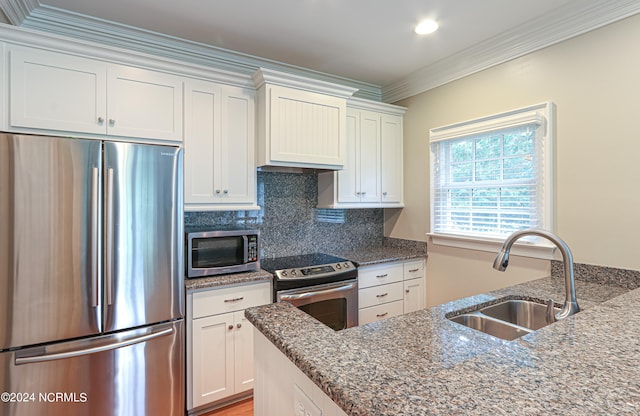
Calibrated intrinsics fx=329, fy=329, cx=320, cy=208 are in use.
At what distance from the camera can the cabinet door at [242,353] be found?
7.38ft

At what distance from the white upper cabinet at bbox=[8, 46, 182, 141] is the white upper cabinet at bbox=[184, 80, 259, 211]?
114 mm

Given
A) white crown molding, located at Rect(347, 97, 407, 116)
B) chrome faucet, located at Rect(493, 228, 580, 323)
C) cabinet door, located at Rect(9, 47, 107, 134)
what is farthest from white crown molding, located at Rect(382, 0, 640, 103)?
cabinet door, located at Rect(9, 47, 107, 134)

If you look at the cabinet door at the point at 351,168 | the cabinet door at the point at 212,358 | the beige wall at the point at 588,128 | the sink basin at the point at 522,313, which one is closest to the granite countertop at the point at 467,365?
the sink basin at the point at 522,313

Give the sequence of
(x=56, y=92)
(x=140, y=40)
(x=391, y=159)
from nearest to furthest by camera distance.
→ (x=56, y=92), (x=140, y=40), (x=391, y=159)

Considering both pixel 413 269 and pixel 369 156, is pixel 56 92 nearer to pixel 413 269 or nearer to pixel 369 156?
pixel 369 156

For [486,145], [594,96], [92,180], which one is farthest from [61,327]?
[594,96]

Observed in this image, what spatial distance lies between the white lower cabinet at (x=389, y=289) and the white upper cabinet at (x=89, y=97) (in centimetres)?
187

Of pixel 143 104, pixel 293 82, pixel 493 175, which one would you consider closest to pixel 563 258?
pixel 493 175

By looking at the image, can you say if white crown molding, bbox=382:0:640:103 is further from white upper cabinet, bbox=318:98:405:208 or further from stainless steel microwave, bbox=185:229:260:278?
stainless steel microwave, bbox=185:229:260:278

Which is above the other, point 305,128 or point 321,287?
point 305,128

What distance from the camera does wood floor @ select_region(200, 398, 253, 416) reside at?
7.26 feet

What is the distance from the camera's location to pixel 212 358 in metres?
2.17

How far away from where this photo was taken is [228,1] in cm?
201

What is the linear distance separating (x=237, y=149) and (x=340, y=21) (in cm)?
115
